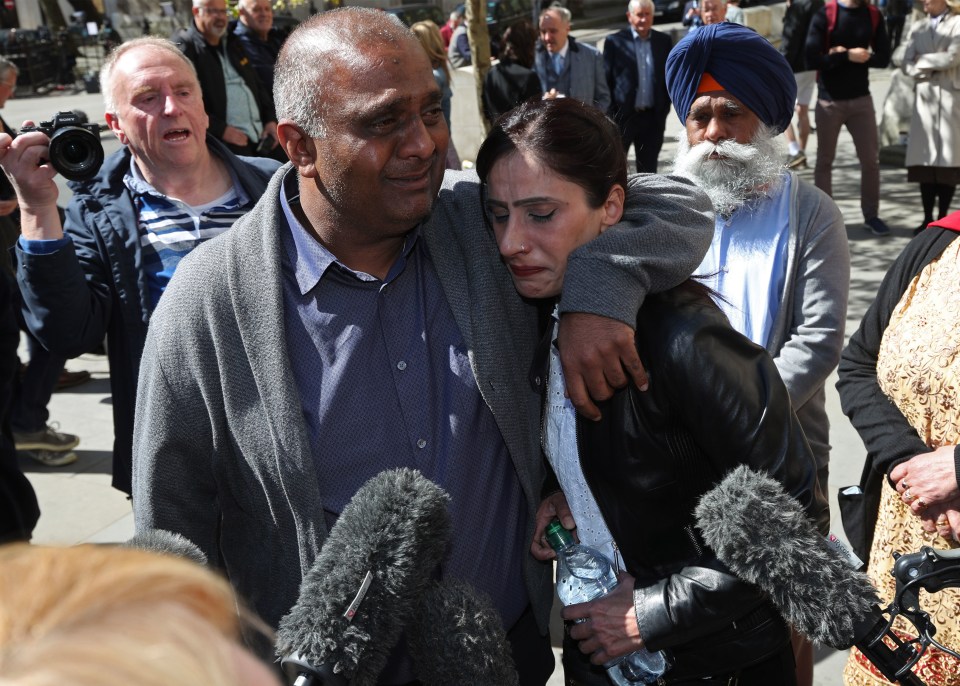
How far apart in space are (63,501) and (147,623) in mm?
4961

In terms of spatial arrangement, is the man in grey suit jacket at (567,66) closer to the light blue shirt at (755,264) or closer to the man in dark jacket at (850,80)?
the man in dark jacket at (850,80)

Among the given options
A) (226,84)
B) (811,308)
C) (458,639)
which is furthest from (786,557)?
(226,84)

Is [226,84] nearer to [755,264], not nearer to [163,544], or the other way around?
[755,264]

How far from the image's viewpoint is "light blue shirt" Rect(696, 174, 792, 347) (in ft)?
9.46

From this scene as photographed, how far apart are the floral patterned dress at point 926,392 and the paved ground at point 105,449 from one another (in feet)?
3.53

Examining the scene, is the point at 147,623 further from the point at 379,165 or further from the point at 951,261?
the point at 951,261

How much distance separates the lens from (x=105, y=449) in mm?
5793

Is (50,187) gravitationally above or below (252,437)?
above

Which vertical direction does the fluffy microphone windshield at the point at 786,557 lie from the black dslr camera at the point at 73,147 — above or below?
below

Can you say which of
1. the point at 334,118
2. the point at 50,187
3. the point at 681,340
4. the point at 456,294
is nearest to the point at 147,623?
the point at 681,340

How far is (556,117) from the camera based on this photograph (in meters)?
1.99

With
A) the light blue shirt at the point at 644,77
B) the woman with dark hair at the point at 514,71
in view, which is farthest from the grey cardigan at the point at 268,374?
the light blue shirt at the point at 644,77

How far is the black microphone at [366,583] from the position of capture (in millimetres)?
1287

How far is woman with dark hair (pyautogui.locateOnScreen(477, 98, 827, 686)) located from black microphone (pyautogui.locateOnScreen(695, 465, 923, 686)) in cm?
15
